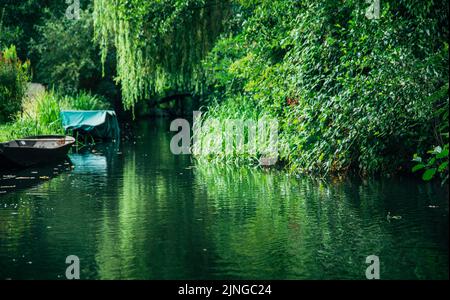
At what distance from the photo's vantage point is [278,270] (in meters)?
7.72

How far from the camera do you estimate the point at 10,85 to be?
25953mm

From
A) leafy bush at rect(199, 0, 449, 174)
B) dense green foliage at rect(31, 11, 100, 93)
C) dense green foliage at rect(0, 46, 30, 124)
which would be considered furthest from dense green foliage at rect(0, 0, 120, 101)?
leafy bush at rect(199, 0, 449, 174)

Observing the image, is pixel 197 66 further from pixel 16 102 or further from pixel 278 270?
pixel 278 270

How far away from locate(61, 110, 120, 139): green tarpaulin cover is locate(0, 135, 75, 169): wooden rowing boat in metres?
5.76

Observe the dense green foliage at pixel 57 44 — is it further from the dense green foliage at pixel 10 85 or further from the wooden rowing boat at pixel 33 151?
the wooden rowing boat at pixel 33 151

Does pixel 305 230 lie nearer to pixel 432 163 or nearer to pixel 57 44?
pixel 432 163

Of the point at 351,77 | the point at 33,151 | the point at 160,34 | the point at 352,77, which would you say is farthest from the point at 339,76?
the point at 160,34

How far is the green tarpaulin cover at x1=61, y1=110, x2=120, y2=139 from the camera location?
1117 inches

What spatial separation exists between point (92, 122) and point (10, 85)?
411 cm

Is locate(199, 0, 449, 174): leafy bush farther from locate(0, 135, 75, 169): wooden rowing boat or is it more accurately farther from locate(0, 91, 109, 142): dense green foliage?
locate(0, 91, 109, 142): dense green foliage

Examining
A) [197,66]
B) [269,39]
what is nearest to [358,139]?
[269,39]

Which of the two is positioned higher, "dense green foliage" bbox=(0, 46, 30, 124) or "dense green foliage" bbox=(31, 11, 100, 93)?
"dense green foliage" bbox=(31, 11, 100, 93)

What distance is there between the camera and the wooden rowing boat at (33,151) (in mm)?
18531
